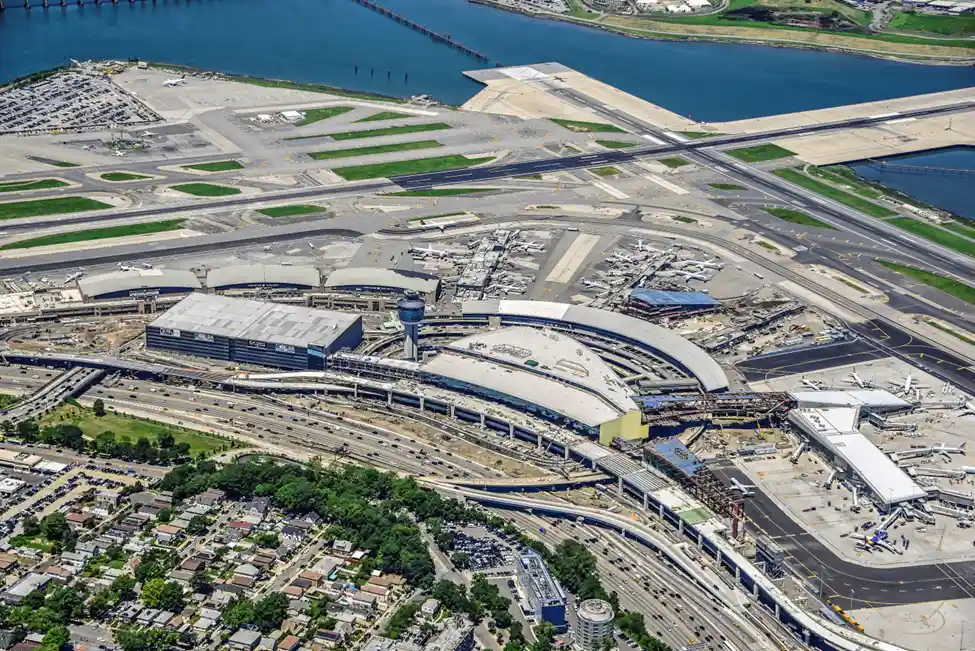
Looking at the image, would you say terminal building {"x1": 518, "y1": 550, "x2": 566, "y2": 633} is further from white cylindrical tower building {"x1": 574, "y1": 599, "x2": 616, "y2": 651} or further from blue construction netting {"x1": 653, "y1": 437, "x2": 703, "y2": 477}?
blue construction netting {"x1": 653, "y1": 437, "x2": 703, "y2": 477}

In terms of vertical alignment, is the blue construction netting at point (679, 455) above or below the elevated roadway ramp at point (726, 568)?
above

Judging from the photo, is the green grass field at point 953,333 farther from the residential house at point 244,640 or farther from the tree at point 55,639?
the tree at point 55,639

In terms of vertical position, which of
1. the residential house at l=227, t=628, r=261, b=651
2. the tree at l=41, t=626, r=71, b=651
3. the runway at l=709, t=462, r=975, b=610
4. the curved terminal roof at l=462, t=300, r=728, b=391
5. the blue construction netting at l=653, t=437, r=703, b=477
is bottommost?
the tree at l=41, t=626, r=71, b=651

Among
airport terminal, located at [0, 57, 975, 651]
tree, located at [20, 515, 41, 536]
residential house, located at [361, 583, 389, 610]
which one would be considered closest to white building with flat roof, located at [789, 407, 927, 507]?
airport terminal, located at [0, 57, 975, 651]

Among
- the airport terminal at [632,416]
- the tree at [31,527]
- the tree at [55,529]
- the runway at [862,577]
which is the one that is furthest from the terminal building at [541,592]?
the tree at [31,527]

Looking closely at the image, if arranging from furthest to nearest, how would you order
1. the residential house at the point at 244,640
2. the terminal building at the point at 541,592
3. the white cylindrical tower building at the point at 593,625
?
1. the terminal building at the point at 541,592
2. the white cylindrical tower building at the point at 593,625
3. the residential house at the point at 244,640

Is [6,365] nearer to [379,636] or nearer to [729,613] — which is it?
[379,636]

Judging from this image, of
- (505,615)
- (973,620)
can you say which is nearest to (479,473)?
(505,615)
